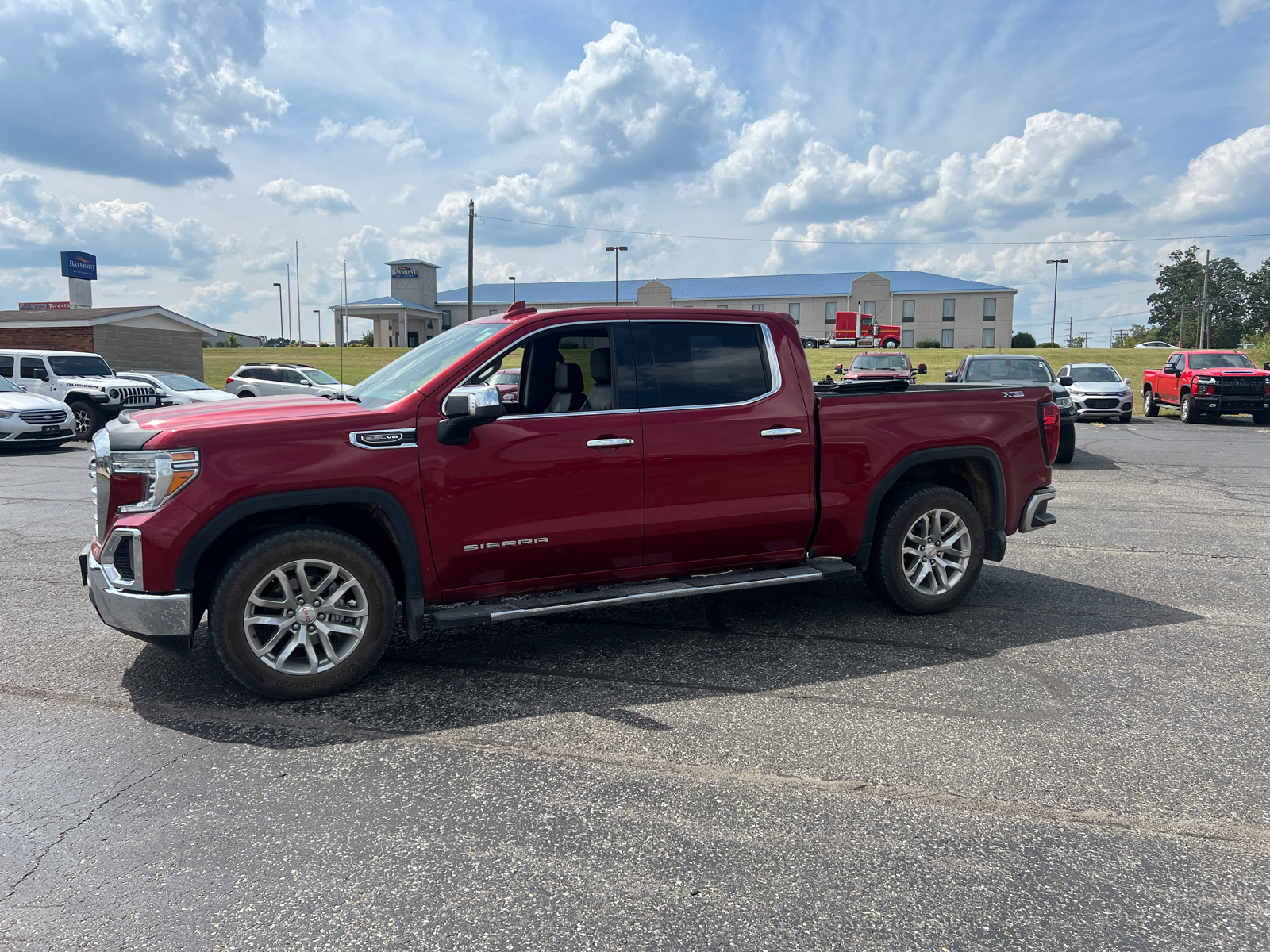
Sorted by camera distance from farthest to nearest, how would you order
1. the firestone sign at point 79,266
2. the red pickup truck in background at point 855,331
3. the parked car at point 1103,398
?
the red pickup truck in background at point 855,331 < the firestone sign at point 79,266 < the parked car at point 1103,398

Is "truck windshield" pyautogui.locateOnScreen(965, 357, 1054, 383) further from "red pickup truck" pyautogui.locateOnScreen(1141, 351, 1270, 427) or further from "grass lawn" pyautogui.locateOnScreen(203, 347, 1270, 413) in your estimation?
"grass lawn" pyautogui.locateOnScreen(203, 347, 1270, 413)

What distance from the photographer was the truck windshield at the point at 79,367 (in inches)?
814

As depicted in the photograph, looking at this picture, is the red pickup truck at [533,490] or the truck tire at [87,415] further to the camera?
the truck tire at [87,415]

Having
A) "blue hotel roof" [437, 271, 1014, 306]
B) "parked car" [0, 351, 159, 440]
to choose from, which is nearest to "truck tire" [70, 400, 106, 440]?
"parked car" [0, 351, 159, 440]

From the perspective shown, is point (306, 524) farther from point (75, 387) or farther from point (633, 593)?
point (75, 387)

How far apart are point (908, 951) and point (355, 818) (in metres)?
1.97

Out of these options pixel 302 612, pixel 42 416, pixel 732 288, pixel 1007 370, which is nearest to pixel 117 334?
pixel 42 416

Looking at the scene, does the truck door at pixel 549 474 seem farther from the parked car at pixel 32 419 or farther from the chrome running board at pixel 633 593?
the parked car at pixel 32 419

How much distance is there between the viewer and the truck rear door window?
16.4 feet

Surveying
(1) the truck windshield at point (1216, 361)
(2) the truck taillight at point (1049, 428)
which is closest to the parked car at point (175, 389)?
(2) the truck taillight at point (1049, 428)

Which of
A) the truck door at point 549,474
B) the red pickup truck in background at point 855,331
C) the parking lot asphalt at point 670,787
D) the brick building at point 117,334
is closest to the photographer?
the parking lot asphalt at point 670,787

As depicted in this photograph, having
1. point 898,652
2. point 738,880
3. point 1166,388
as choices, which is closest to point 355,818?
point 738,880

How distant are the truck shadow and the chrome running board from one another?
389mm

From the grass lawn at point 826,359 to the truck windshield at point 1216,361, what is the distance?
682 inches
